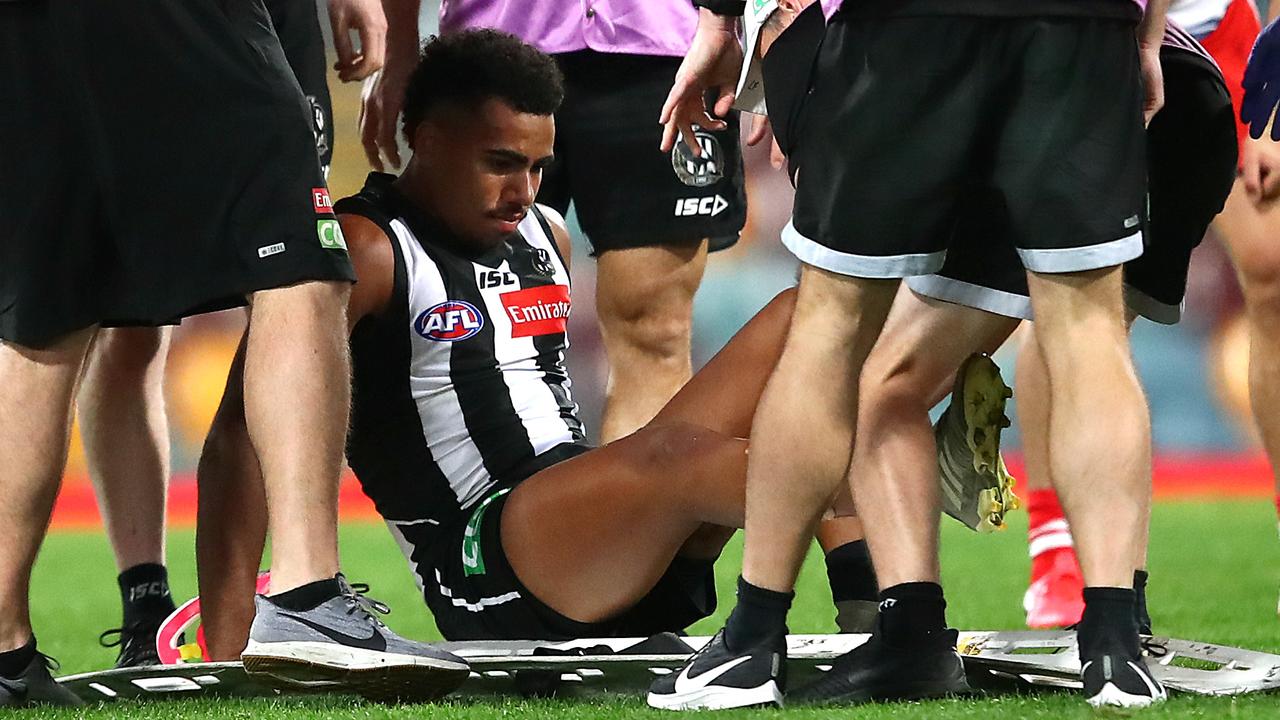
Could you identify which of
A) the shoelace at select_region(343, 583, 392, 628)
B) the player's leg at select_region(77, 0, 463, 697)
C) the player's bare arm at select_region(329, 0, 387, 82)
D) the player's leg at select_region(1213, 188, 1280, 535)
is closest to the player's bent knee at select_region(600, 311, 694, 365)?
the player's bare arm at select_region(329, 0, 387, 82)

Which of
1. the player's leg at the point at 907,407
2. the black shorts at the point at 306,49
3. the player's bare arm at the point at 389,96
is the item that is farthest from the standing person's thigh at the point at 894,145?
the black shorts at the point at 306,49

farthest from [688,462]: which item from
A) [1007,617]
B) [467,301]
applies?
[1007,617]

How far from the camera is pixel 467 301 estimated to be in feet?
11.2

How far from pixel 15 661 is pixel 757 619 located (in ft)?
4.02

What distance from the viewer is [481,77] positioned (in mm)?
3566

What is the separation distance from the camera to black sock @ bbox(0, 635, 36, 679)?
286 cm

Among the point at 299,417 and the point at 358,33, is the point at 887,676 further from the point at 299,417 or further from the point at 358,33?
the point at 358,33

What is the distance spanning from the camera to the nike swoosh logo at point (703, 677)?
2.56 meters

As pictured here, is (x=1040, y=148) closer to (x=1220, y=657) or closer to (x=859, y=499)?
(x=859, y=499)

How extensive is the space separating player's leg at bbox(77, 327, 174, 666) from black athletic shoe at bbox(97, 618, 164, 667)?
1 cm

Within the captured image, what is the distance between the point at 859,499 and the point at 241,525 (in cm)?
119

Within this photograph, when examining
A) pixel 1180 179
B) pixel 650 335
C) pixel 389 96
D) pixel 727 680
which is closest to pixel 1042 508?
pixel 650 335

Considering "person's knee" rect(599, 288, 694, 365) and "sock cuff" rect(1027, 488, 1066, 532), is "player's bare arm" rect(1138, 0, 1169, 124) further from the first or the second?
"sock cuff" rect(1027, 488, 1066, 532)

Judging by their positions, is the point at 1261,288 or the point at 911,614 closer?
the point at 911,614
